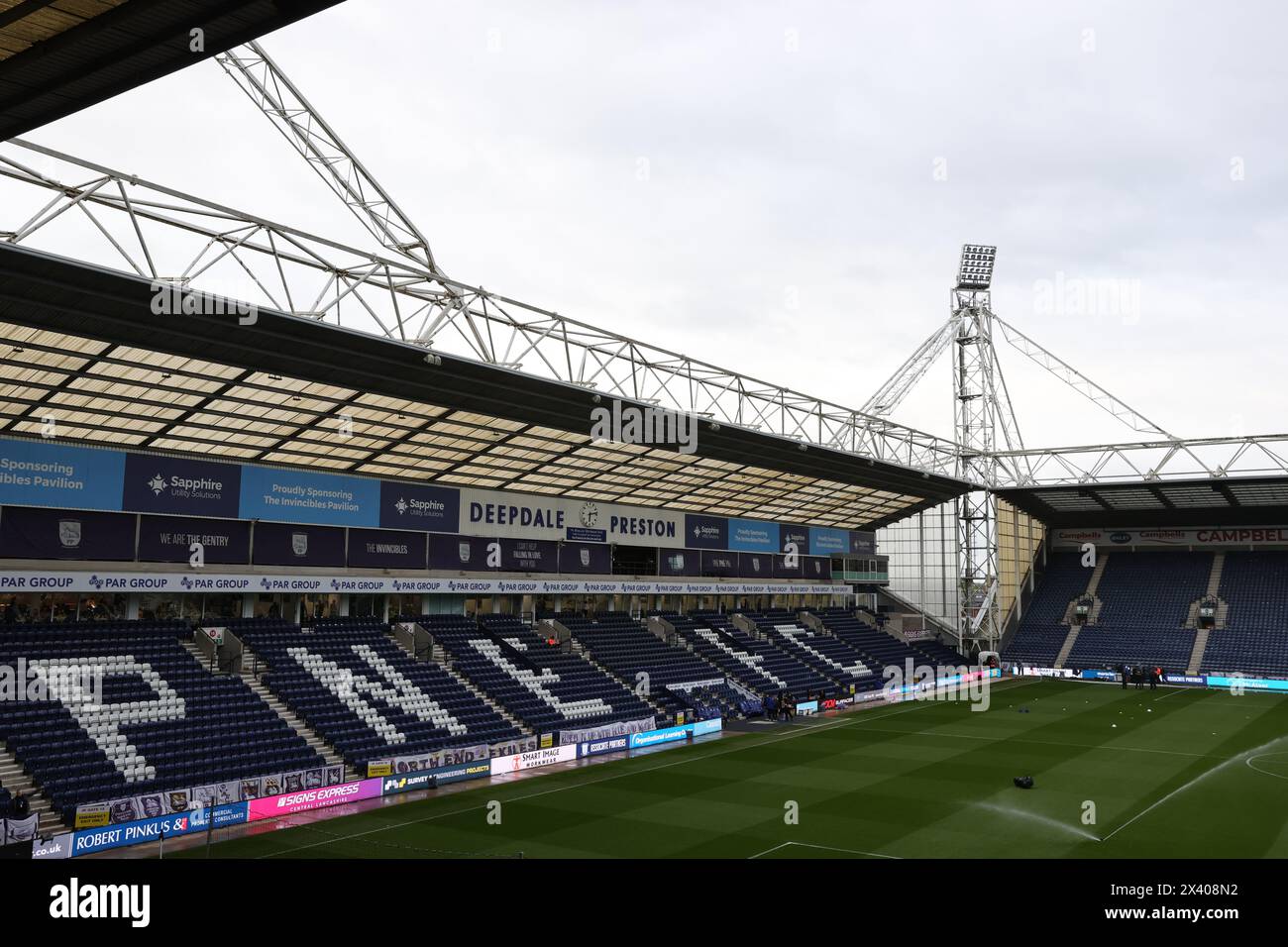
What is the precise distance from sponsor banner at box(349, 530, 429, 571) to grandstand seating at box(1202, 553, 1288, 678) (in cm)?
5287

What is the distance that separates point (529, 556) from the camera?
152 ft

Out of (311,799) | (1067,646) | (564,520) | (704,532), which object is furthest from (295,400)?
(1067,646)

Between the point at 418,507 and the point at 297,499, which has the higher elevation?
the point at 297,499

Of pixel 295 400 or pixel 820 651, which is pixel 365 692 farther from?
pixel 820 651

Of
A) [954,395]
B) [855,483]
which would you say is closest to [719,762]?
[855,483]

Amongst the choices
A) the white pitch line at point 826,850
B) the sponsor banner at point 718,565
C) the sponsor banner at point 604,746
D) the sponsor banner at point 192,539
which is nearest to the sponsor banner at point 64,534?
the sponsor banner at point 192,539

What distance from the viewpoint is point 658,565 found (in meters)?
54.1

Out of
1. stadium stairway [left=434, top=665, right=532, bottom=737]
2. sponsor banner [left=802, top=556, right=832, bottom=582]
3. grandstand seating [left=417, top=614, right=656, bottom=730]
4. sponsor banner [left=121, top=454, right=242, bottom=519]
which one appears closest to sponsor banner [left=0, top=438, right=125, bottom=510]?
sponsor banner [left=121, top=454, right=242, bottom=519]

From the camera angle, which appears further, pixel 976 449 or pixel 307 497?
pixel 976 449

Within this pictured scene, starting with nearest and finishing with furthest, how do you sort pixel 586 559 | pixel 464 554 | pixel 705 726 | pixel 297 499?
pixel 297 499 → pixel 464 554 → pixel 705 726 → pixel 586 559

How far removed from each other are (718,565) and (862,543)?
1761cm

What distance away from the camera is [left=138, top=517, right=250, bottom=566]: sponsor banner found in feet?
107
